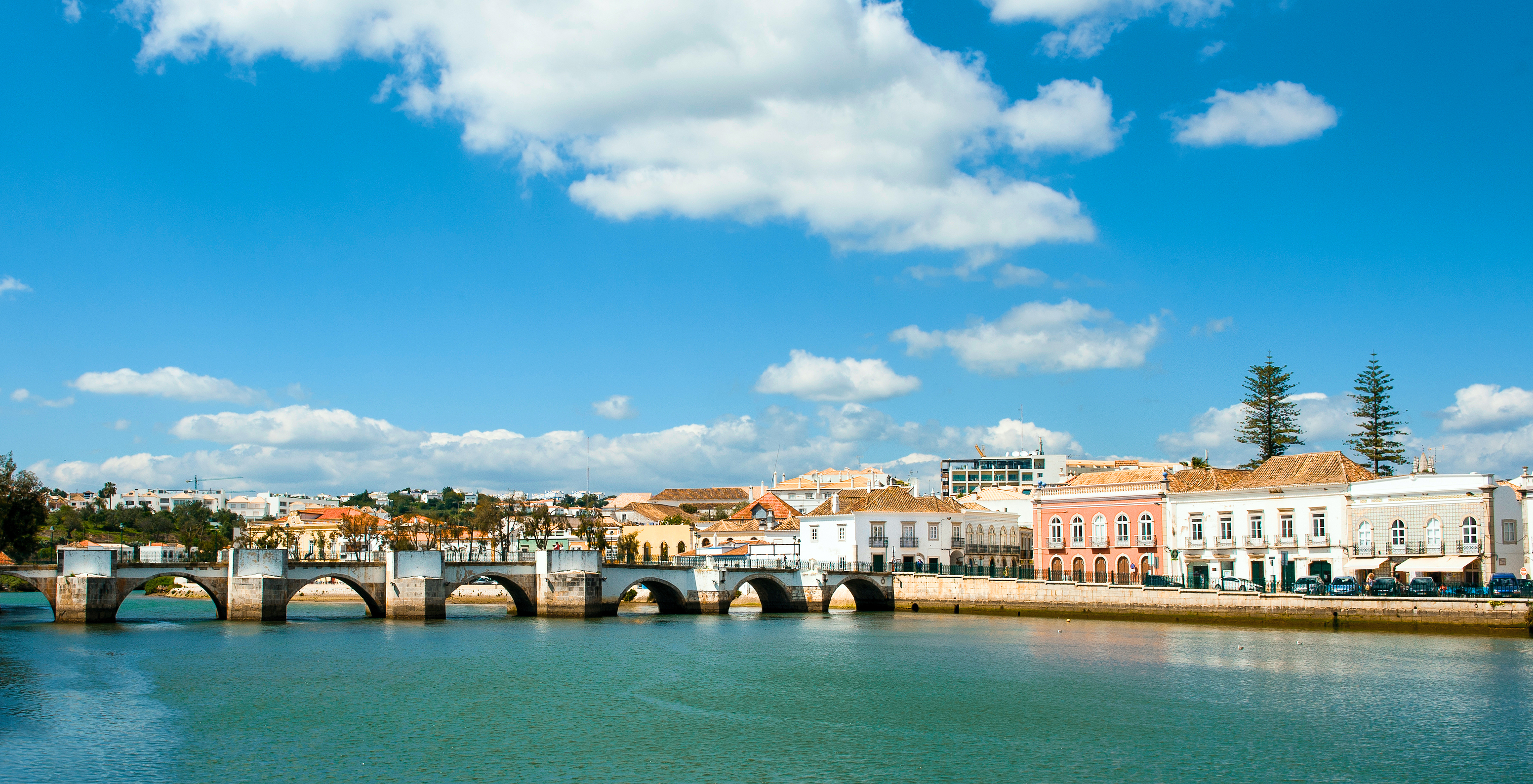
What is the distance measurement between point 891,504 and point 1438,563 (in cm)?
3498

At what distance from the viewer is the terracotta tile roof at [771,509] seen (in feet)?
333

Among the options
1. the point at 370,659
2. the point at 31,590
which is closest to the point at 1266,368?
A: the point at 370,659

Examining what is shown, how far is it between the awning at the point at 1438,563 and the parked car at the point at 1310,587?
396 cm

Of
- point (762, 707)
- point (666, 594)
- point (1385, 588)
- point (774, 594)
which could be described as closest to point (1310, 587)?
point (1385, 588)

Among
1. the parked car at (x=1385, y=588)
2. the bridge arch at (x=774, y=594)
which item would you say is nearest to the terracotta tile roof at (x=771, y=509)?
the bridge arch at (x=774, y=594)

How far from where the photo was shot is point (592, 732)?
97.5 ft

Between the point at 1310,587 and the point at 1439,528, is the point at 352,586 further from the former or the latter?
the point at 1439,528

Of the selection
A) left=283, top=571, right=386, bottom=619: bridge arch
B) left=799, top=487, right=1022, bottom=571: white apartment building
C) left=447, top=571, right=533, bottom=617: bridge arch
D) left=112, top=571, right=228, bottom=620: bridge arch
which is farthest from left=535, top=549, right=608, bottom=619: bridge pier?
left=799, top=487, right=1022, bottom=571: white apartment building

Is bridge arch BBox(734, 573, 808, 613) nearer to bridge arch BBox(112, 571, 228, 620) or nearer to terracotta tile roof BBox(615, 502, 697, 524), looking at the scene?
bridge arch BBox(112, 571, 228, 620)

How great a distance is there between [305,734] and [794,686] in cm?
1503

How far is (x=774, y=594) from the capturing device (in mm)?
75688

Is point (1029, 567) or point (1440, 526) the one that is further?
point (1029, 567)

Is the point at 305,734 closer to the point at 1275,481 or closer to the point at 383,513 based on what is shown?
the point at 1275,481

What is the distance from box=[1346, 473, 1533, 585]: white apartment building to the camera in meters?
54.4
